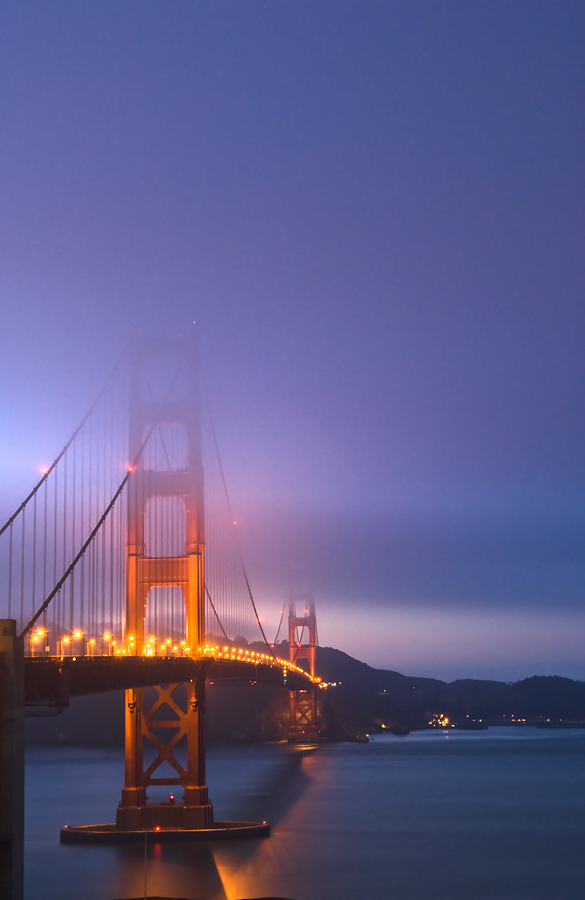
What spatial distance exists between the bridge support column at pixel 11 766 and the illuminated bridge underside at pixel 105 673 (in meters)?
4.45

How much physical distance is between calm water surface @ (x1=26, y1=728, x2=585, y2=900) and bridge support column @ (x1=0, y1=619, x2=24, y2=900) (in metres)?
14.2

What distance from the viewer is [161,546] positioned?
3469cm

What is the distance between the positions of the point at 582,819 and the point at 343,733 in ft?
283

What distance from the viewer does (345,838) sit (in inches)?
1640

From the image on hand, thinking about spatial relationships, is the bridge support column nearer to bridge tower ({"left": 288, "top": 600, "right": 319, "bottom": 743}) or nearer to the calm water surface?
the calm water surface

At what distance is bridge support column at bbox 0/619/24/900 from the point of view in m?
13.2

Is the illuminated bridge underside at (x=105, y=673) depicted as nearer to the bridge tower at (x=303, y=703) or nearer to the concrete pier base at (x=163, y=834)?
the concrete pier base at (x=163, y=834)

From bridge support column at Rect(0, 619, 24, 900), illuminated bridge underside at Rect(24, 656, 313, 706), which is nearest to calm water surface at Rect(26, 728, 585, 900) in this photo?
illuminated bridge underside at Rect(24, 656, 313, 706)

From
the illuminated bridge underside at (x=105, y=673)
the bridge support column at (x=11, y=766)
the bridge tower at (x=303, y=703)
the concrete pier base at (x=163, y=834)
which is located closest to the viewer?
the bridge support column at (x=11, y=766)

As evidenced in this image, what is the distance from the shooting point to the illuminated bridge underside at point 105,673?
1877cm

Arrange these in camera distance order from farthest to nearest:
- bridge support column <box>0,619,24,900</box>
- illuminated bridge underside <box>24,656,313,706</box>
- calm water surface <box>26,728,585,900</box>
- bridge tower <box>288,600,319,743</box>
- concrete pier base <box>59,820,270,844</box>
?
bridge tower <box>288,600,319,743</box>
concrete pier base <box>59,820,270,844</box>
calm water surface <box>26,728,585,900</box>
illuminated bridge underside <box>24,656,313,706</box>
bridge support column <box>0,619,24,900</box>

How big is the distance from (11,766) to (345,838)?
30852mm

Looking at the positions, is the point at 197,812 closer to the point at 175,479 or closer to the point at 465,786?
the point at 175,479

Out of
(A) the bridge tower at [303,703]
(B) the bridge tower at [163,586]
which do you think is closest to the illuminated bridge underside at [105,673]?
(B) the bridge tower at [163,586]
